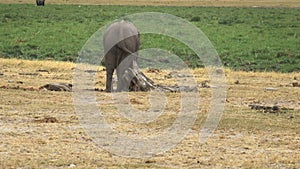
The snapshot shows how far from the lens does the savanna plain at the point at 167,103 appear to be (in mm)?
14570

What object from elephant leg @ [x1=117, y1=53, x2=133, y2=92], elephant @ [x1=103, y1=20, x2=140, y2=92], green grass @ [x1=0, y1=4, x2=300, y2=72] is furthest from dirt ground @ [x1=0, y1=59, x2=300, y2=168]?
green grass @ [x1=0, y1=4, x2=300, y2=72]

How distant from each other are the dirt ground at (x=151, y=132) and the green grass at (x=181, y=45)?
11.4 m

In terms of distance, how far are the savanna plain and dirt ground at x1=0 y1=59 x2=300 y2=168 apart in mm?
19

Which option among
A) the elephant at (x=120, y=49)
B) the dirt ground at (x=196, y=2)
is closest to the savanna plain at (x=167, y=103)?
the elephant at (x=120, y=49)

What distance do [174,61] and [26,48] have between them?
8044 mm

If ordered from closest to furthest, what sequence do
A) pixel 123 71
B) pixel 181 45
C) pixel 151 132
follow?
pixel 151 132 → pixel 123 71 → pixel 181 45

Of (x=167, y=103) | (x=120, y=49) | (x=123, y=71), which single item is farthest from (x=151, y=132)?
(x=120, y=49)

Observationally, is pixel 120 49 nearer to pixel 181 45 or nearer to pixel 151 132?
pixel 151 132

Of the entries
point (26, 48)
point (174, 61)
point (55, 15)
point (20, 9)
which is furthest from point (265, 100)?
point (20, 9)

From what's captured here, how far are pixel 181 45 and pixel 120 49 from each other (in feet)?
58.1

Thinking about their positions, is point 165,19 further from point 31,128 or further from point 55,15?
point 31,128

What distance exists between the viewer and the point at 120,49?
24625 mm

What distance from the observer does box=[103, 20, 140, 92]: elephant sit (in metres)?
24.4

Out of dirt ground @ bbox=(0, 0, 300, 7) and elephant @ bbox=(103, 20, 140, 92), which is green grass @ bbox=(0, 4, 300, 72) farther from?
elephant @ bbox=(103, 20, 140, 92)
